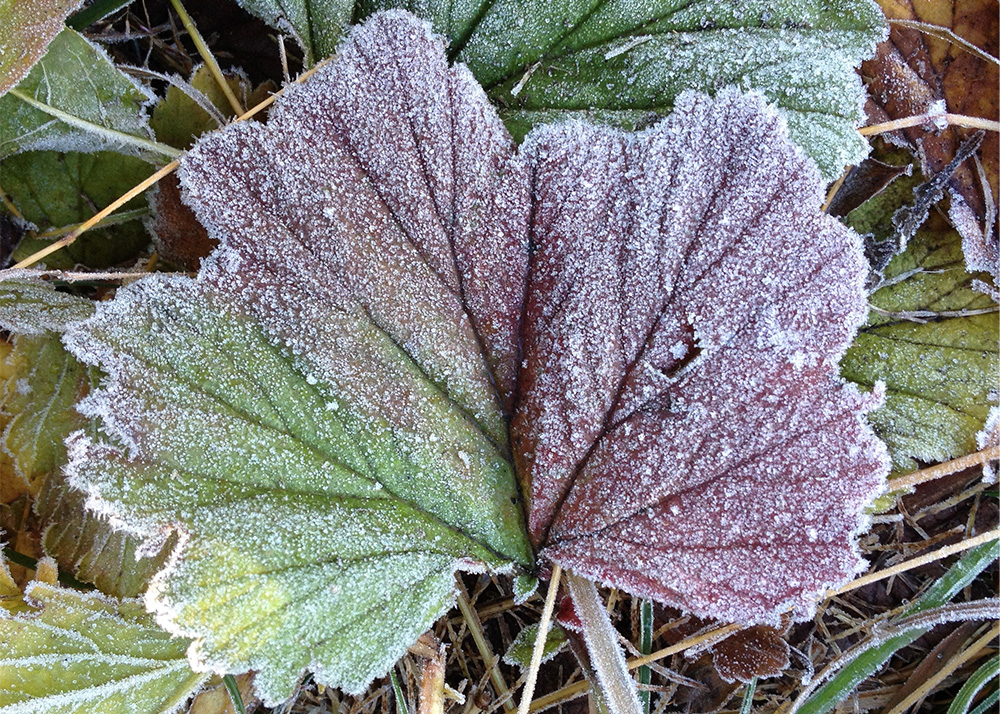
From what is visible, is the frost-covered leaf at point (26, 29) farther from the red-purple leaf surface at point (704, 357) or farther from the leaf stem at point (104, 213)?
the red-purple leaf surface at point (704, 357)

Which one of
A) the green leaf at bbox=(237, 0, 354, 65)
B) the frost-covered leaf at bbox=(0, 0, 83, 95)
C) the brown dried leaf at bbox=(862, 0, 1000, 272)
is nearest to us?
A: the frost-covered leaf at bbox=(0, 0, 83, 95)

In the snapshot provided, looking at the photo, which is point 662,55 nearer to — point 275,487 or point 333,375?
point 333,375

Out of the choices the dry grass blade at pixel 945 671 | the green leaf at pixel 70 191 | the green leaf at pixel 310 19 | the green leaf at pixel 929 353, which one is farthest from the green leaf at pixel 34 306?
the dry grass blade at pixel 945 671

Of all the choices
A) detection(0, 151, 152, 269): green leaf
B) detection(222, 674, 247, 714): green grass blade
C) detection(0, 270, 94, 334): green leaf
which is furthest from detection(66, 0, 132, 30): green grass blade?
detection(222, 674, 247, 714): green grass blade

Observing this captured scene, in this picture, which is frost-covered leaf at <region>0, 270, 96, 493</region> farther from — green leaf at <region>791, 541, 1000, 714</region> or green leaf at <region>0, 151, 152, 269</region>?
green leaf at <region>791, 541, 1000, 714</region>

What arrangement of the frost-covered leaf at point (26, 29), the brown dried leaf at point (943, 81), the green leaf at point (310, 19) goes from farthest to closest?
the brown dried leaf at point (943, 81) → the green leaf at point (310, 19) → the frost-covered leaf at point (26, 29)

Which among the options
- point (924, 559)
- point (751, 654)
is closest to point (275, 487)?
point (751, 654)
